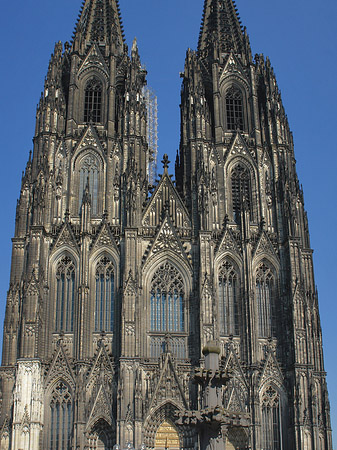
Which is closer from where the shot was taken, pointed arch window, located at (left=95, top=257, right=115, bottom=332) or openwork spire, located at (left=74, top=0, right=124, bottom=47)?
pointed arch window, located at (left=95, top=257, right=115, bottom=332)

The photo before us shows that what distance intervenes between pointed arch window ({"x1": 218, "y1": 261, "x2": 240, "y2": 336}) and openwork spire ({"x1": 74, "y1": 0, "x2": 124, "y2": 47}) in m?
18.3

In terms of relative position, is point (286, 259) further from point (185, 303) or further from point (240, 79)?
point (240, 79)

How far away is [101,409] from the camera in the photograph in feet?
112

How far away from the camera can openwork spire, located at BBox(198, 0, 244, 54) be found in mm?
47094

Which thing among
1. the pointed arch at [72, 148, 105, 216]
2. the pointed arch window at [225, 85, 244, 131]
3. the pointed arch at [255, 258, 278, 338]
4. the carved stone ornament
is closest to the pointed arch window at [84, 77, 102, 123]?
the pointed arch at [72, 148, 105, 216]

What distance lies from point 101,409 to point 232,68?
80.2 feet

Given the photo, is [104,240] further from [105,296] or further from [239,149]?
[239,149]

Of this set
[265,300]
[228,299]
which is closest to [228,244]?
[228,299]

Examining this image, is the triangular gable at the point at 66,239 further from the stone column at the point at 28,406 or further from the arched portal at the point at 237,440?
the arched portal at the point at 237,440

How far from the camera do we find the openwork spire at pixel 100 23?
152 feet

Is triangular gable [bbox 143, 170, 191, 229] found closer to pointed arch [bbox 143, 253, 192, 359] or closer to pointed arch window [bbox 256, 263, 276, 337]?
pointed arch [bbox 143, 253, 192, 359]

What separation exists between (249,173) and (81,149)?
10593 mm

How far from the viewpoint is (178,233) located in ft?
127

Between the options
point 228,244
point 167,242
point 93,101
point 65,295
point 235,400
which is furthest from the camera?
point 93,101
